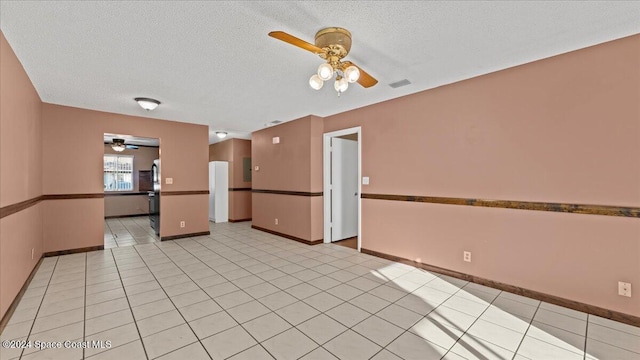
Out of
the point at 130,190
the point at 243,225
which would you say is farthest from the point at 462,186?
the point at 130,190

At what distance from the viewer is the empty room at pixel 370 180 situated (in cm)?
206

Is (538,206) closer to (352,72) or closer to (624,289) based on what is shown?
(624,289)

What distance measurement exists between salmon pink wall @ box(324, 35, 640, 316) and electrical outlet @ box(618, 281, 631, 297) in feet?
0.12

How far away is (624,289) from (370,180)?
116 inches

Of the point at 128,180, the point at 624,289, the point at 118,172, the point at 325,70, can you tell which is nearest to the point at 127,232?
the point at 128,180

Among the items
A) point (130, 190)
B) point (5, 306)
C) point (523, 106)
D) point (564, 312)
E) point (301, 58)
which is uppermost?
point (301, 58)

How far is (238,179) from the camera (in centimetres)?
805

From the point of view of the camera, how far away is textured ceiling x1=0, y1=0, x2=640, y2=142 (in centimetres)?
197

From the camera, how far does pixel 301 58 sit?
2734 millimetres

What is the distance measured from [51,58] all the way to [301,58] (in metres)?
Result: 2.55

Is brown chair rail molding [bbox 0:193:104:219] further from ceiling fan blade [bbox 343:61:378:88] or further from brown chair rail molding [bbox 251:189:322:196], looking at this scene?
ceiling fan blade [bbox 343:61:378:88]

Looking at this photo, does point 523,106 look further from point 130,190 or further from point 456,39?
point 130,190

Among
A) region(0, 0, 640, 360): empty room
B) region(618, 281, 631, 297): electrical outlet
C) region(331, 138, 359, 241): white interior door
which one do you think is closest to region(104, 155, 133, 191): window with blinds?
→ region(0, 0, 640, 360): empty room

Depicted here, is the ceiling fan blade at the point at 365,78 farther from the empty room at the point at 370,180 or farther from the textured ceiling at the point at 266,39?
the textured ceiling at the point at 266,39
